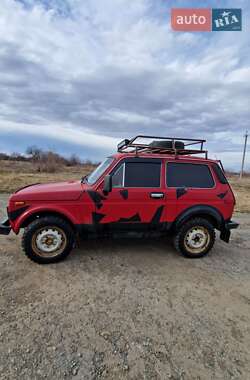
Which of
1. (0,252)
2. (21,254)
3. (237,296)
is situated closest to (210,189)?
(237,296)

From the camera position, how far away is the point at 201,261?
4.08m

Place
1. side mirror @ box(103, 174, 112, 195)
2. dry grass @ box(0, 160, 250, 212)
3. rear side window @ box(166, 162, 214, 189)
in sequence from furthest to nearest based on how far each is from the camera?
dry grass @ box(0, 160, 250, 212) → rear side window @ box(166, 162, 214, 189) → side mirror @ box(103, 174, 112, 195)

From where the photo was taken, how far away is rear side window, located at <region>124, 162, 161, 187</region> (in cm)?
388

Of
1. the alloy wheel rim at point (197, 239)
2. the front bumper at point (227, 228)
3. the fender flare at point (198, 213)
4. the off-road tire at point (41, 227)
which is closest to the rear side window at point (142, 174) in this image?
the fender flare at point (198, 213)

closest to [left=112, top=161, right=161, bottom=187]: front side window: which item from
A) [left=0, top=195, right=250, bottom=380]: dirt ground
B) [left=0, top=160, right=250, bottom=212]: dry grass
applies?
[left=0, top=195, right=250, bottom=380]: dirt ground

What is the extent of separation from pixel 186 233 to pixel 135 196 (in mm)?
1233

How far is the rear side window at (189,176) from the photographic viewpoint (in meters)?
4.05

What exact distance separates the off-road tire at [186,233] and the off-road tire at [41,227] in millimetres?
1940

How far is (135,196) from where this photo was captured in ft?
12.5

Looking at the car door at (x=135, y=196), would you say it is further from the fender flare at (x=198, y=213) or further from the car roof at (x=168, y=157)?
the fender flare at (x=198, y=213)

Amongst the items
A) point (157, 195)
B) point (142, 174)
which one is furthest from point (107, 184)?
point (157, 195)

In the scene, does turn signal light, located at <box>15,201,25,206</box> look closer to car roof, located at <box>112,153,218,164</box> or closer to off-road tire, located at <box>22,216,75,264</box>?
off-road tire, located at <box>22,216,75,264</box>

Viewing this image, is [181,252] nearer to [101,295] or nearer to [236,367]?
[101,295]

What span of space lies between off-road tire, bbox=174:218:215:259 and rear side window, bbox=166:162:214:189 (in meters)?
0.67
